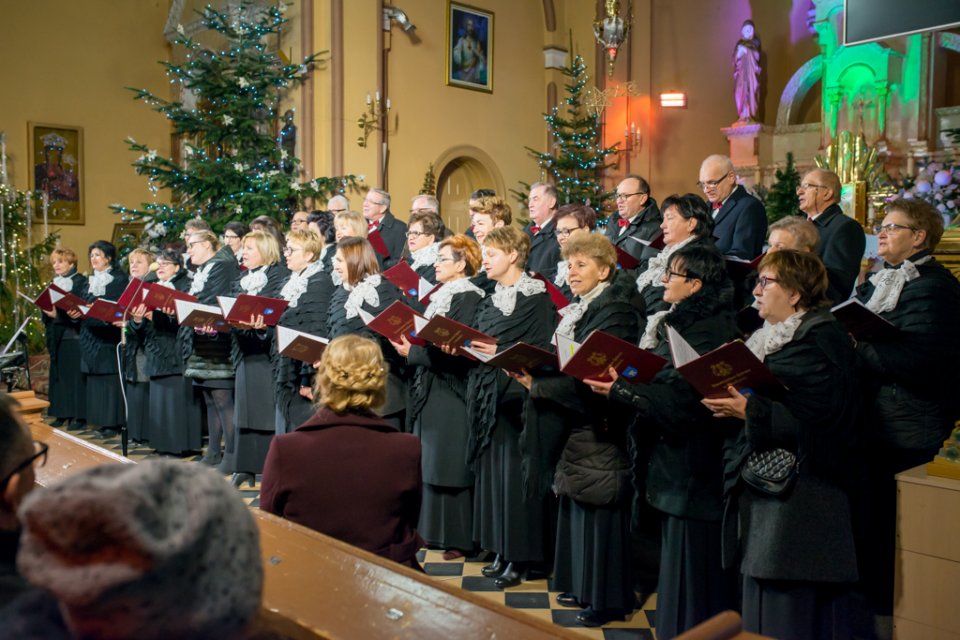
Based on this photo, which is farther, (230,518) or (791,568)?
(791,568)

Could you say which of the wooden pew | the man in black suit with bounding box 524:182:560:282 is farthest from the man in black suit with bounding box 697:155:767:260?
the wooden pew

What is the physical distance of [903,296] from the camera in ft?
12.7

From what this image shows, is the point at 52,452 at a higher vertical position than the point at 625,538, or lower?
higher

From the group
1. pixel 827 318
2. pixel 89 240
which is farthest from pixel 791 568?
pixel 89 240

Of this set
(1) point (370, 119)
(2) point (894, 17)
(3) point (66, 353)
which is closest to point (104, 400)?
(3) point (66, 353)

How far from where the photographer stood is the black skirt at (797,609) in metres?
3.05

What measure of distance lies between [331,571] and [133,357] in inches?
246

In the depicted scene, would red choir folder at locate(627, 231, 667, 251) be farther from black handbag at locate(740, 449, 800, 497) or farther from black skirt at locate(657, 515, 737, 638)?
black handbag at locate(740, 449, 800, 497)

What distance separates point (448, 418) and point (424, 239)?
1.70 meters

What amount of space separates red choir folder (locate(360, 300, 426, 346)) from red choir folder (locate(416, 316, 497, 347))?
0.85 feet

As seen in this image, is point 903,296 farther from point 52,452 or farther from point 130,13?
point 130,13

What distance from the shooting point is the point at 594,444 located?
3.93 m

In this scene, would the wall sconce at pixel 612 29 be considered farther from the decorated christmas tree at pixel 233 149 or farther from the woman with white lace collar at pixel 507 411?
the woman with white lace collar at pixel 507 411

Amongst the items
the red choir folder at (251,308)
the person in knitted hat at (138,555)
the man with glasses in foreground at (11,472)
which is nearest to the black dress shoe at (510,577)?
the red choir folder at (251,308)
